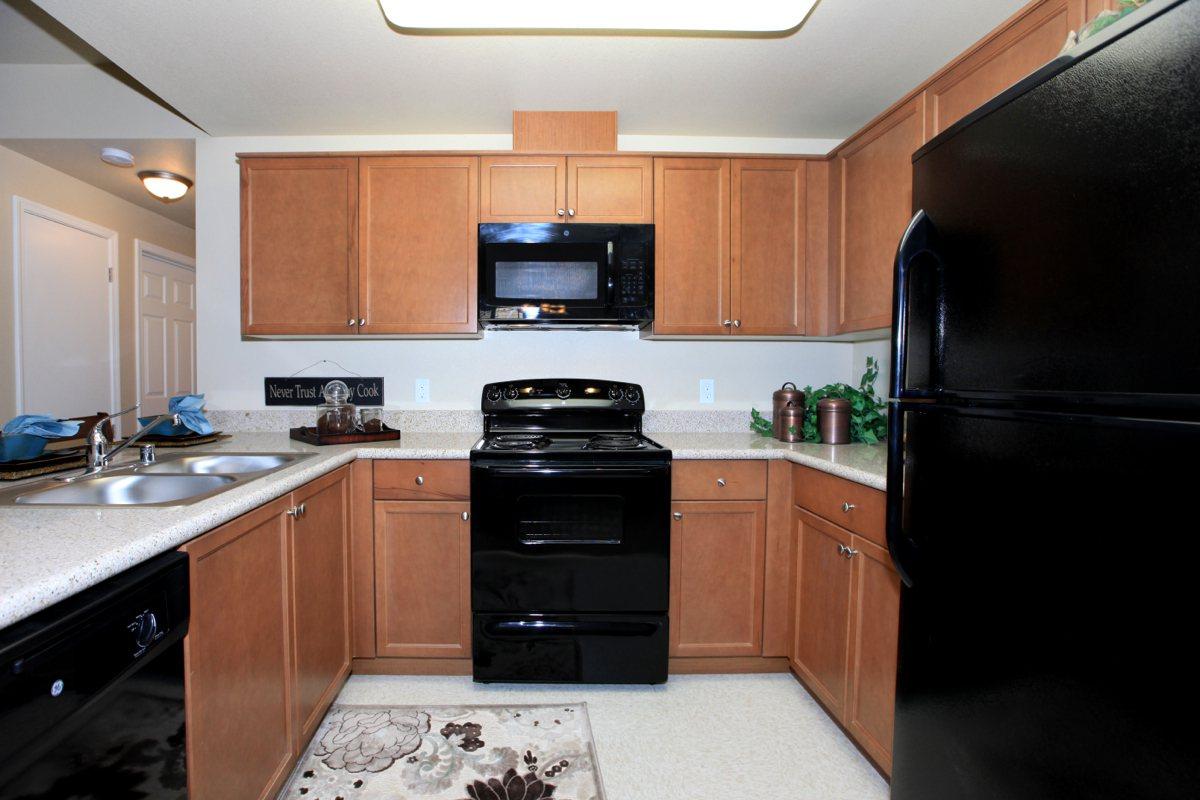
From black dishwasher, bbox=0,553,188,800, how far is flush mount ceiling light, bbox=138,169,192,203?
329 centimetres

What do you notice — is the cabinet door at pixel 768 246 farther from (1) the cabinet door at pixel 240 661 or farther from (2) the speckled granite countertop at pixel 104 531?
(1) the cabinet door at pixel 240 661

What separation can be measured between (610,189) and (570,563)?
1.57m

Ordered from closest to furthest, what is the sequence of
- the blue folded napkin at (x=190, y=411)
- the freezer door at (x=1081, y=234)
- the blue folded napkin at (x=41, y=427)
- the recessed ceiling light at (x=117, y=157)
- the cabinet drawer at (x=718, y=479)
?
the freezer door at (x=1081, y=234)
the blue folded napkin at (x=41, y=427)
the blue folded napkin at (x=190, y=411)
the cabinet drawer at (x=718, y=479)
the recessed ceiling light at (x=117, y=157)

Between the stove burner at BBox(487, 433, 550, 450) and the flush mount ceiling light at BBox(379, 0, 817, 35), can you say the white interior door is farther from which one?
the flush mount ceiling light at BBox(379, 0, 817, 35)

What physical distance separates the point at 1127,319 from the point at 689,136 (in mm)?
2293

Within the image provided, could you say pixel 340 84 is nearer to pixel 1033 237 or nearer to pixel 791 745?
pixel 1033 237


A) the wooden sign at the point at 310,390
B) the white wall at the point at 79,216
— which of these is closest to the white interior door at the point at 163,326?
the white wall at the point at 79,216

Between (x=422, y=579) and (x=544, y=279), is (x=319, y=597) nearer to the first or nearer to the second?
(x=422, y=579)

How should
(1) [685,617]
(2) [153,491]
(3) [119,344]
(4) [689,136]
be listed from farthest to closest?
1. (3) [119,344]
2. (4) [689,136]
3. (1) [685,617]
4. (2) [153,491]

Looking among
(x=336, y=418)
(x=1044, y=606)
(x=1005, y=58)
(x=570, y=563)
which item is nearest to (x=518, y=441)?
(x=570, y=563)

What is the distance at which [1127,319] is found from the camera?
0.60 m

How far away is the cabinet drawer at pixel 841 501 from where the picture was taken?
149 centimetres

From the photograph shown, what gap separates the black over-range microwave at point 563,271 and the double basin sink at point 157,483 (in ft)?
3.26

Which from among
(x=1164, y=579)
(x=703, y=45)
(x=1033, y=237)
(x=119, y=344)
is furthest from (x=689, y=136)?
(x=119, y=344)
